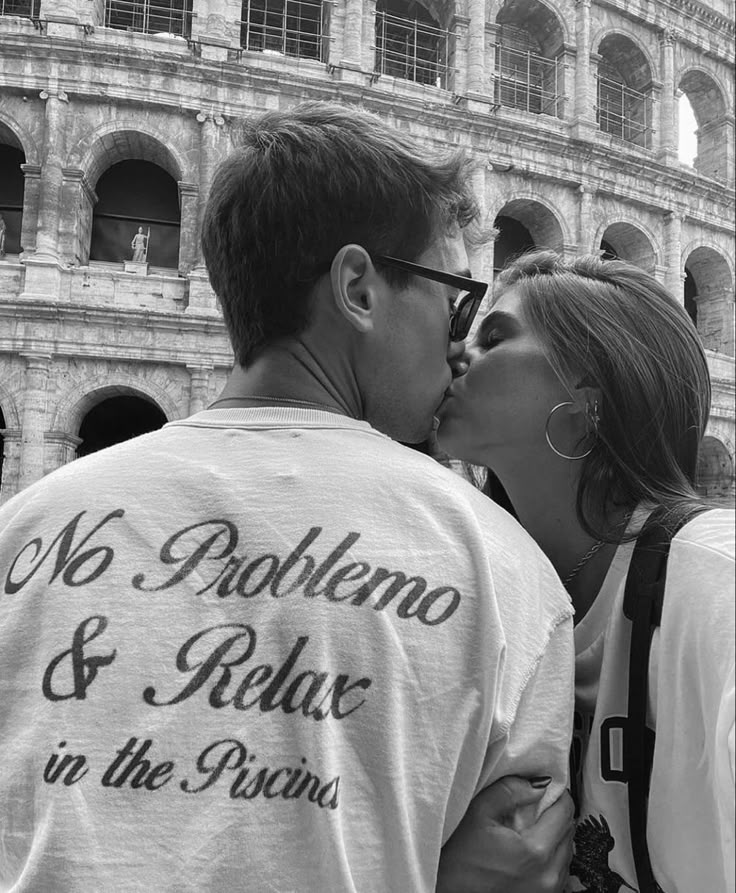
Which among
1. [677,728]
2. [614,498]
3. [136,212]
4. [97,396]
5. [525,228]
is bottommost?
[677,728]

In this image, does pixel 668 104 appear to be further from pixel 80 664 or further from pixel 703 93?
pixel 80 664

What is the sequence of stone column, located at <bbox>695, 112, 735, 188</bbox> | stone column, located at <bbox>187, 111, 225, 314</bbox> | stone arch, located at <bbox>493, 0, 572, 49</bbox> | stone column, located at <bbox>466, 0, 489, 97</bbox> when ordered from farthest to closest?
stone column, located at <bbox>695, 112, 735, 188</bbox> < stone arch, located at <bbox>493, 0, 572, 49</bbox> < stone column, located at <bbox>466, 0, 489, 97</bbox> < stone column, located at <bbox>187, 111, 225, 314</bbox>

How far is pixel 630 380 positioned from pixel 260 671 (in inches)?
43.4

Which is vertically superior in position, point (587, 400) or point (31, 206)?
point (31, 206)

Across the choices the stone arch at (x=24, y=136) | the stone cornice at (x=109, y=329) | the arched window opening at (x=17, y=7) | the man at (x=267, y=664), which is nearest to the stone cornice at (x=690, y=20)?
Answer: the stone cornice at (x=109, y=329)

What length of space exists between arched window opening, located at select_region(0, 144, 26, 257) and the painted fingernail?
1548 cm

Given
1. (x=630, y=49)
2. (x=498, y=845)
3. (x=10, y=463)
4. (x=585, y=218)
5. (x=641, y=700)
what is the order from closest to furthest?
1. (x=498, y=845)
2. (x=641, y=700)
3. (x=10, y=463)
4. (x=585, y=218)
5. (x=630, y=49)

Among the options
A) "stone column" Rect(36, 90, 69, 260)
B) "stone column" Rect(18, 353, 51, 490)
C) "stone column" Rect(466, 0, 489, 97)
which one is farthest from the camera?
"stone column" Rect(466, 0, 489, 97)

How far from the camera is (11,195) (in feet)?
47.5

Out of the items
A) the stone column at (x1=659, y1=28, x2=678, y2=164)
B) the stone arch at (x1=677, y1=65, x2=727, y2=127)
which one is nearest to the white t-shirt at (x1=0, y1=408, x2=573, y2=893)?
the stone column at (x1=659, y1=28, x2=678, y2=164)

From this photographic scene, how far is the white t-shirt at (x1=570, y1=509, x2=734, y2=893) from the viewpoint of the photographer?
3.35ft

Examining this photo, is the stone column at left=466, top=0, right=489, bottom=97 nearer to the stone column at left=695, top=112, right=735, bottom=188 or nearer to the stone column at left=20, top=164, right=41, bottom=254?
the stone column at left=695, top=112, right=735, bottom=188

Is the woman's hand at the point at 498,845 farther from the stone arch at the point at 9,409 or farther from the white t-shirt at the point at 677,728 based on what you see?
the stone arch at the point at 9,409

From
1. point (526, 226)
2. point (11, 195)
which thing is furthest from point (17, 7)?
point (526, 226)
